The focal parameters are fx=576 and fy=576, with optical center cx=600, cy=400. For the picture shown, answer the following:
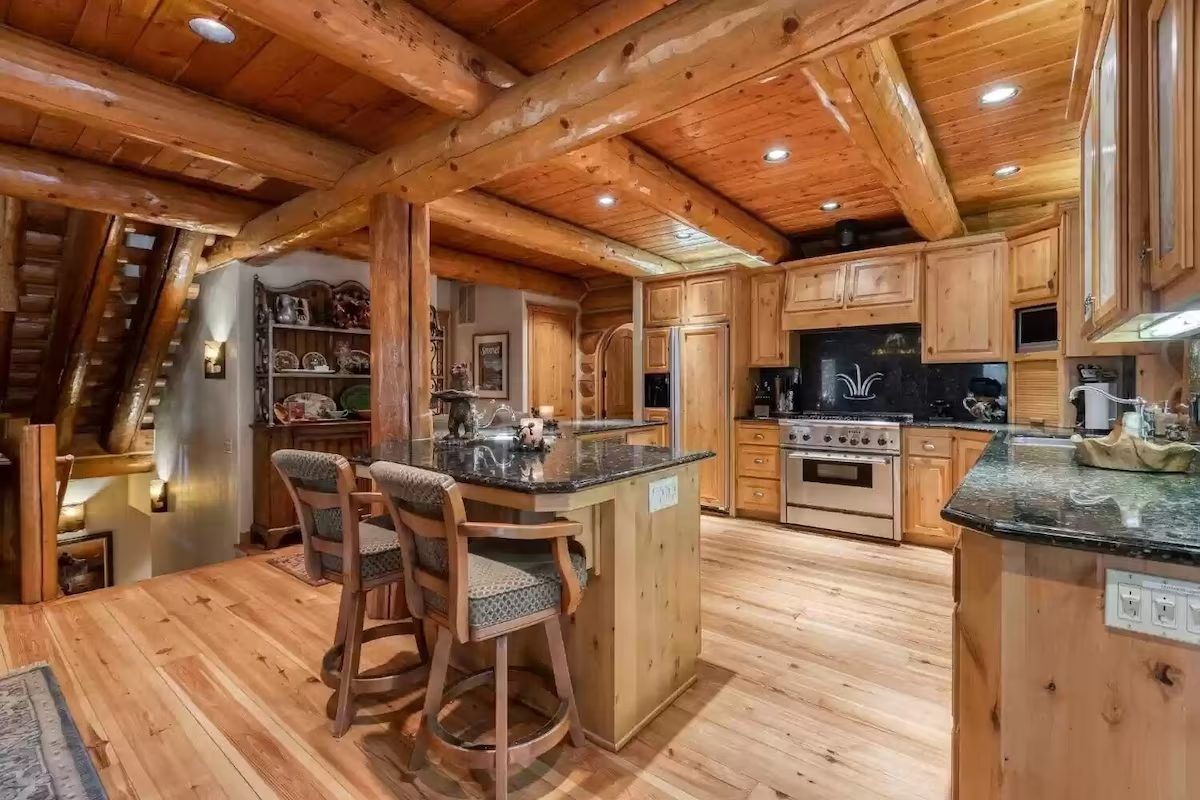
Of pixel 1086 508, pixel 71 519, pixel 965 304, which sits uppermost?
pixel 965 304

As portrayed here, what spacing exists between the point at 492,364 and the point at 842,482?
427 centimetres

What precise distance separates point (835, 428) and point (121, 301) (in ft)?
20.6

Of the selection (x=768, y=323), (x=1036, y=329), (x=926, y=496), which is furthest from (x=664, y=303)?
(x=1036, y=329)

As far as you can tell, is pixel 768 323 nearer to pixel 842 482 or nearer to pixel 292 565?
pixel 842 482

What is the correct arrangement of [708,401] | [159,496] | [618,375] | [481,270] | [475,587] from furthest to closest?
[618,375] → [159,496] → [481,270] → [708,401] → [475,587]

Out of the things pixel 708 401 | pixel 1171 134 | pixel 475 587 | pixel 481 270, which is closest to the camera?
pixel 1171 134

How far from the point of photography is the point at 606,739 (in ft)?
6.70

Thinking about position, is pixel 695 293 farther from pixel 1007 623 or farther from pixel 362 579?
pixel 1007 623

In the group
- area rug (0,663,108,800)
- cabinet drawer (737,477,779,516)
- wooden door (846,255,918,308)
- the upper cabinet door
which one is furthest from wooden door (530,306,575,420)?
the upper cabinet door

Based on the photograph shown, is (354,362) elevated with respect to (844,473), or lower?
elevated

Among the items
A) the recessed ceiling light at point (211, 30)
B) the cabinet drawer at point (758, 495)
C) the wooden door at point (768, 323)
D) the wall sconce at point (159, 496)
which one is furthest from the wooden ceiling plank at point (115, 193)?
the cabinet drawer at point (758, 495)

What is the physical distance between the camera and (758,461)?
5.22 m

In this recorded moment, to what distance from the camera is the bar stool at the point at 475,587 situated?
1.61 m

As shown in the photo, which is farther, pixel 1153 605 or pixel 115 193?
pixel 115 193
